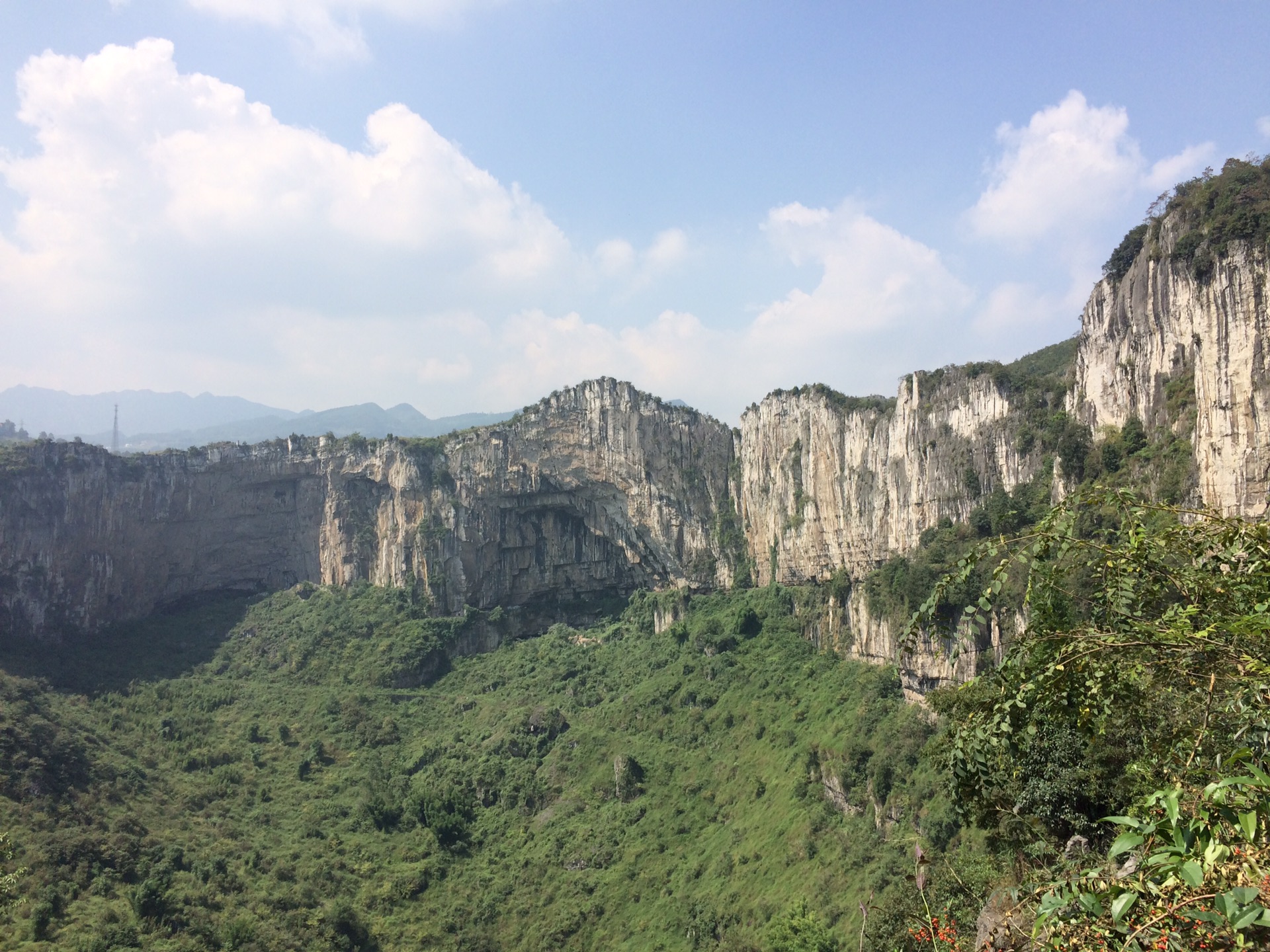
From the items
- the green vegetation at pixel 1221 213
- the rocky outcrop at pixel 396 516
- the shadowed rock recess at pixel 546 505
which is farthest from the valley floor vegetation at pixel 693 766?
the green vegetation at pixel 1221 213

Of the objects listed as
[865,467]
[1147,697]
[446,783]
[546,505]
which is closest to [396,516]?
[546,505]

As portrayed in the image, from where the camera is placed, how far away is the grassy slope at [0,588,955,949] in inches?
1054

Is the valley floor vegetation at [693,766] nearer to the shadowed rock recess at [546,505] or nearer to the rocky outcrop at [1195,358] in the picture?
the rocky outcrop at [1195,358]

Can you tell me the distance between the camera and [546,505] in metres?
58.6

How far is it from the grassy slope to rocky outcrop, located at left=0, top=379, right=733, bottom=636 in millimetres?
3624

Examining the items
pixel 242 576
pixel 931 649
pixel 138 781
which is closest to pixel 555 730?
pixel 138 781

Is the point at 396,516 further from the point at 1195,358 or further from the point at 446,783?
the point at 1195,358

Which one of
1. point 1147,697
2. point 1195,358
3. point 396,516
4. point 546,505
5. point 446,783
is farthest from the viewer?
point 546,505

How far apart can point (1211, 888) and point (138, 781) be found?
42.5m

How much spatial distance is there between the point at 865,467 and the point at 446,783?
87.9ft

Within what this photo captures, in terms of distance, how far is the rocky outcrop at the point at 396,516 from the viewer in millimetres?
52281

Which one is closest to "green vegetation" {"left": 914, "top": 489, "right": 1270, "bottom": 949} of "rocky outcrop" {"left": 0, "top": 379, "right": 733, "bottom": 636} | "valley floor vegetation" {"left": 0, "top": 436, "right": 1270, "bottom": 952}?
"valley floor vegetation" {"left": 0, "top": 436, "right": 1270, "bottom": 952}

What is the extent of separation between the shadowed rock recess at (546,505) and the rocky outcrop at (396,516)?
12 cm

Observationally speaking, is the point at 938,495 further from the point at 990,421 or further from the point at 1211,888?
the point at 1211,888
